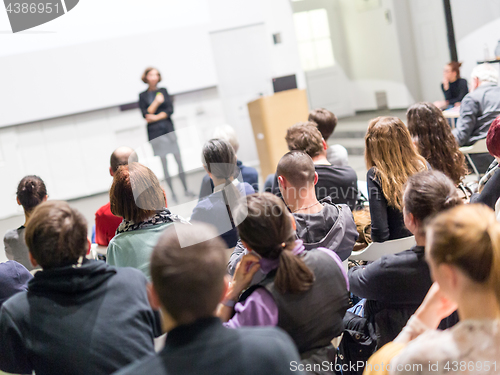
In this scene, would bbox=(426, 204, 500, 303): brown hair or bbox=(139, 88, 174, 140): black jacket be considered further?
bbox=(139, 88, 174, 140): black jacket

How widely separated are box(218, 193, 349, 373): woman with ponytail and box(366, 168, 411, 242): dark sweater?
74 cm

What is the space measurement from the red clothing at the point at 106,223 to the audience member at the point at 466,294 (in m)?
1.88

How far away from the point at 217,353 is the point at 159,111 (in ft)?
16.4

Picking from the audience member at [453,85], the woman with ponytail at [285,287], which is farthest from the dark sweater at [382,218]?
the audience member at [453,85]

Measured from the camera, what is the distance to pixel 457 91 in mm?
5797

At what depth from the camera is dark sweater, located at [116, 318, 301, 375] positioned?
2.98 ft

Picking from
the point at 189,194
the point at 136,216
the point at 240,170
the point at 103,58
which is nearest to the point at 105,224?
the point at 136,216

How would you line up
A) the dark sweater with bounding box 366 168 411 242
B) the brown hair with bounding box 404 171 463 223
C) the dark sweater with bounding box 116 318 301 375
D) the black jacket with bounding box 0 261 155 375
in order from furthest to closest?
the dark sweater with bounding box 366 168 411 242
the brown hair with bounding box 404 171 463 223
the black jacket with bounding box 0 261 155 375
the dark sweater with bounding box 116 318 301 375

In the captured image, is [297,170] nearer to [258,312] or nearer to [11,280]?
[258,312]

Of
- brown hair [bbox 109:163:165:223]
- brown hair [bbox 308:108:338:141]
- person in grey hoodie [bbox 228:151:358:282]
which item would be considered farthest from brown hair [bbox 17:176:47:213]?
brown hair [bbox 308:108:338:141]

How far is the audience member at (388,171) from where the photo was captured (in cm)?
216

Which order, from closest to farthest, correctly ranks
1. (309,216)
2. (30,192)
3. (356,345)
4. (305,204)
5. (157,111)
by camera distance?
(356,345), (309,216), (305,204), (30,192), (157,111)

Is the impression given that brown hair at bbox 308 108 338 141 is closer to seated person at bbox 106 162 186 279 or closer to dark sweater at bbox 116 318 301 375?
seated person at bbox 106 162 186 279

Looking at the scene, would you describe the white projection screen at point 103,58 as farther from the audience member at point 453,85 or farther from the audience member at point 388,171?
the audience member at point 388,171
